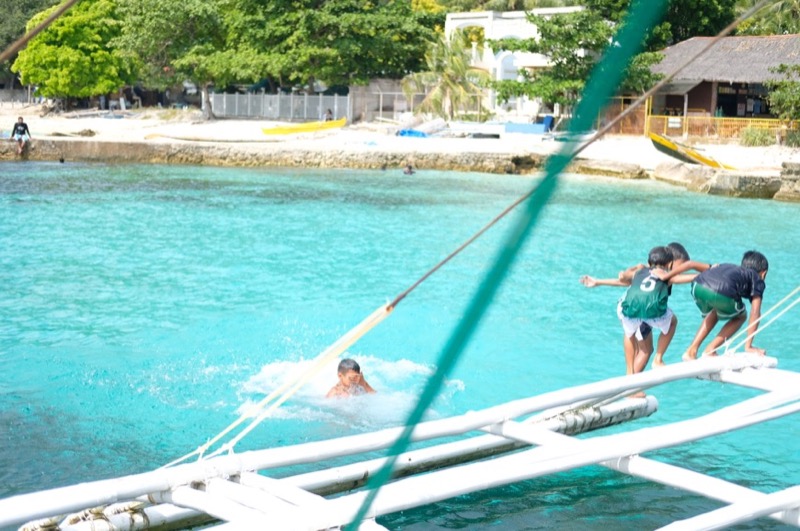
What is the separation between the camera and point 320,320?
12.2 m

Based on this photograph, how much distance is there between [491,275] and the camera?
82.0 inches

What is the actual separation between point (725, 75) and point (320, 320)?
25.2m

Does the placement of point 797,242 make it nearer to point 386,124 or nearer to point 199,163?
point 199,163

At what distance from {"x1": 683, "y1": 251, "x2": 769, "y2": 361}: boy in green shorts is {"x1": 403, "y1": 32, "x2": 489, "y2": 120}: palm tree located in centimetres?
3228

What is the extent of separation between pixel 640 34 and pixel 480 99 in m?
39.7

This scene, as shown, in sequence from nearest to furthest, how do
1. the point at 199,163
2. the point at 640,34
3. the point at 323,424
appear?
the point at 640,34 < the point at 323,424 < the point at 199,163

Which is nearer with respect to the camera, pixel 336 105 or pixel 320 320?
pixel 320 320

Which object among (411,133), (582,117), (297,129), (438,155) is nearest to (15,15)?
(297,129)

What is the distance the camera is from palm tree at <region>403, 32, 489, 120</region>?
4009cm

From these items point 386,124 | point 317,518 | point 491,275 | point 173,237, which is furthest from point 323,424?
point 386,124

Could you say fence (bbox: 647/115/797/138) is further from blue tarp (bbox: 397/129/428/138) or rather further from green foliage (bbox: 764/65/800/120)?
blue tarp (bbox: 397/129/428/138)

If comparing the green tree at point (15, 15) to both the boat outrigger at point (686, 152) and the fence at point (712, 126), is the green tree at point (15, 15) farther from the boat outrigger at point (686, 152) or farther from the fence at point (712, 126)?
the boat outrigger at point (686, 152)

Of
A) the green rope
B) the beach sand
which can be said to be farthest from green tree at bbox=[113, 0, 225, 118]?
the green rope

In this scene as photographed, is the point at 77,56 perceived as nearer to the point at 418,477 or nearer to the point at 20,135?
the point at 20,135
